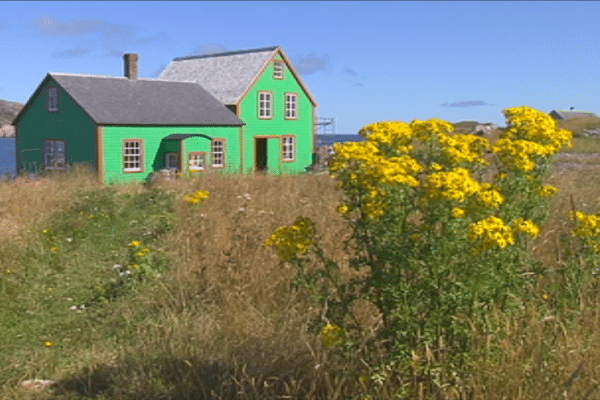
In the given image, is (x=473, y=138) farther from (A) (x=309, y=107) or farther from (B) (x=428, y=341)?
(A) (x=309, y=107)

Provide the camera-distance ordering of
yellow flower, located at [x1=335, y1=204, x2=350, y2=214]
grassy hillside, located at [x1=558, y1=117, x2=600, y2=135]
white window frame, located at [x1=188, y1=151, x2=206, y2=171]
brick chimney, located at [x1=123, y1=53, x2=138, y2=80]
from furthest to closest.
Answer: grassy hillside, located at [x1=558, y1=117, x2=600, y2=135] < brick chimney, located at [x1=123, y1=53, x2=138, y2=80] < white window frame, located at [x1=188, y1=151, x2=206, y2=171] < yellow flower, located at [x1=335, y1=204, x2=350, y2=214]

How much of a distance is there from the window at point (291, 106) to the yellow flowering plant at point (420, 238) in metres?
26.2

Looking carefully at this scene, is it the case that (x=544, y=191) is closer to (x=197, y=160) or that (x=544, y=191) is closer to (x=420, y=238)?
(x=420, y=238)

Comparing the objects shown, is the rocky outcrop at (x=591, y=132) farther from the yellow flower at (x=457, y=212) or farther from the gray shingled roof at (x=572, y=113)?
the yellow flower at (x=457, y=212)

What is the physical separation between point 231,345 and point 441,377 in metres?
1.98

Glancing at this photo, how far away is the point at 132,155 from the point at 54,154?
325cm

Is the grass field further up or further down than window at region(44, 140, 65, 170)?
further down

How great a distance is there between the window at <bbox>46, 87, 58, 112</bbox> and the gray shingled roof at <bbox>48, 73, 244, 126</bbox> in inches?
23.2

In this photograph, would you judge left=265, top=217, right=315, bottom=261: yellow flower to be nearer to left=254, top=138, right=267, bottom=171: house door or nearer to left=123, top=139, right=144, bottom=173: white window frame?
left=123, top=139, right=144, bottom=173: white window frame

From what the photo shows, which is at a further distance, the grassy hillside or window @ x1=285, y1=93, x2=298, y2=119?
the grassy hillside

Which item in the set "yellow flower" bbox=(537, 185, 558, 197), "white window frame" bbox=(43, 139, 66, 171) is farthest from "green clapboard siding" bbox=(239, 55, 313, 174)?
"yellow flower" bbox=(537, 185, 558, 197)

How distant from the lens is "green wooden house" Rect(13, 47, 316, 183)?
2389 centimetres

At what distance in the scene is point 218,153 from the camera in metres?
27.5

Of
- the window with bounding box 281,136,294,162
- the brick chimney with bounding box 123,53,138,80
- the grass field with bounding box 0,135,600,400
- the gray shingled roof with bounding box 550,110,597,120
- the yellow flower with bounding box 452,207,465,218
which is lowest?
the grass field with bounding box 0,135,600,400
